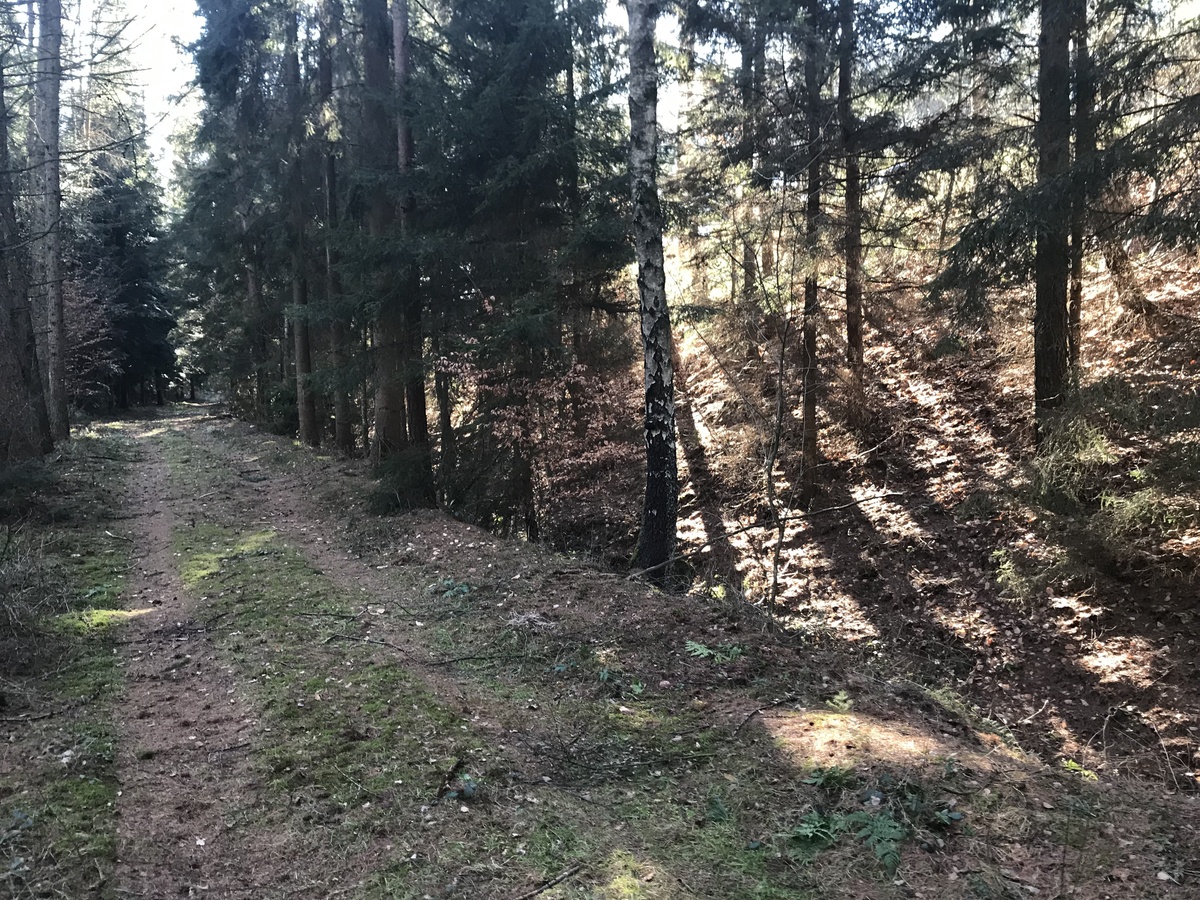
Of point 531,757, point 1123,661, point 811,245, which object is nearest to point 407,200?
point 811,245

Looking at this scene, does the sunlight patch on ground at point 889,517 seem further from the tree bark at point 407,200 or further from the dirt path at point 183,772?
the dirt path at point 183,772

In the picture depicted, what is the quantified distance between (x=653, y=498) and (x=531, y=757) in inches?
183

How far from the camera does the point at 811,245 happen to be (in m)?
11.0

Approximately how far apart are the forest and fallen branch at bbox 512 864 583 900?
0.03m

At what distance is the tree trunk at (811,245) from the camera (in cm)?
1120

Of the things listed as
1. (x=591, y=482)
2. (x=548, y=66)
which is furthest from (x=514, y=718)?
(x=548, y=66)

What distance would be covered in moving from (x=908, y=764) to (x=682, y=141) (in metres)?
11.7

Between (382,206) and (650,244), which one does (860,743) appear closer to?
(650,244)

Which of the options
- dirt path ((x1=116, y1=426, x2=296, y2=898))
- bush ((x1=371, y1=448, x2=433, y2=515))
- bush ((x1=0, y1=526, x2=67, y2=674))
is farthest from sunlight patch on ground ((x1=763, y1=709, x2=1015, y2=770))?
bush ((x1=371, y1=448, x2=433, y2=515))

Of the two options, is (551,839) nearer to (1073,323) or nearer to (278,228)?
(1073,323)

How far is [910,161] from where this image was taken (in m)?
10.6

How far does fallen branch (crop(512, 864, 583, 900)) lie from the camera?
10.8ft

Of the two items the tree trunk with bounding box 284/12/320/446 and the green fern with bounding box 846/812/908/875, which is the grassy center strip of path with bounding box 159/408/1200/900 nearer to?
the green fern with bounding box 846/812/908/875

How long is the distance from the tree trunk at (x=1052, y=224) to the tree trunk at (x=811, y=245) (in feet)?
10.2
